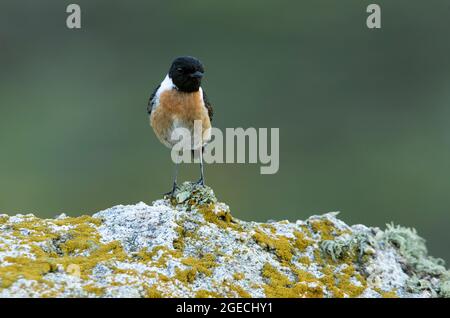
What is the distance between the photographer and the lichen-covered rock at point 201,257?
5555mm

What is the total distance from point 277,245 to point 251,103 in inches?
684

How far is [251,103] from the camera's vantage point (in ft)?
77.7

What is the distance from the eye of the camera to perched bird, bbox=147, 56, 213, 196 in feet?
30.8

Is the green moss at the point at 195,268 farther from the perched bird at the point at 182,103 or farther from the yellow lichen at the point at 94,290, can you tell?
the perched bird at the point at 182,103

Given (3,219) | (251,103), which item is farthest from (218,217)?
(251,103)

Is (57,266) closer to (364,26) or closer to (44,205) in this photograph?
(44,205)

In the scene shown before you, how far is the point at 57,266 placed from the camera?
18.4ft

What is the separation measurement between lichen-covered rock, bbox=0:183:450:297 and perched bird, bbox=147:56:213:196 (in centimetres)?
250

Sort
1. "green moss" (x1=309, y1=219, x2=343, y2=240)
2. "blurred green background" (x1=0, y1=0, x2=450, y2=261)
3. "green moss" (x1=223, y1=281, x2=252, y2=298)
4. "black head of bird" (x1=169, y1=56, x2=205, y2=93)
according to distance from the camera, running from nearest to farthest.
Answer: "green moss" (x1=223, y1=281, x2=252, y2=298), "green moss" (x1=309, y1=219, x2=343, y2=240), "black head of bird" (x1=169, y1=56, x2=205, y2=93), "blurred green background" (x1=0, y1=0, x2=450, y2=261)

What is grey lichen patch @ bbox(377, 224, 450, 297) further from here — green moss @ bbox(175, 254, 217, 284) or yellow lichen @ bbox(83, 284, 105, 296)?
yellow lichen @ bbox(83, 284, 105, 296)

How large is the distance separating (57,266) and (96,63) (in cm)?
2179

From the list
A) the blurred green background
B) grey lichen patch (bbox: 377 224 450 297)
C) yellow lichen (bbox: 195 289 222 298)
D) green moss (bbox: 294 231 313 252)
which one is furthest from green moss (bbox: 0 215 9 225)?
the blurred green background
